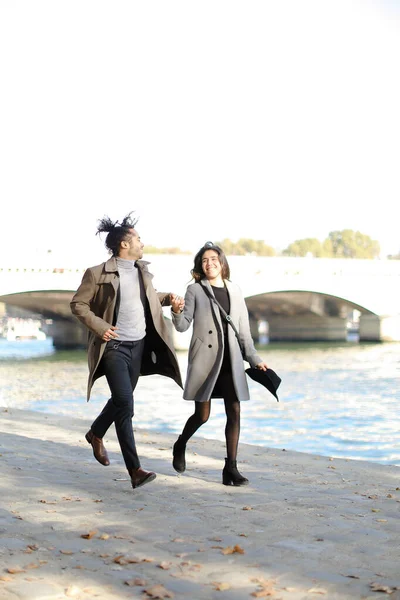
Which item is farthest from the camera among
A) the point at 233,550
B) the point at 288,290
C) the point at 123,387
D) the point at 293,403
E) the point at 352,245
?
the point at 352,245

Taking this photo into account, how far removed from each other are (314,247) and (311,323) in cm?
4143

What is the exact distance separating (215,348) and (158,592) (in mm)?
2463

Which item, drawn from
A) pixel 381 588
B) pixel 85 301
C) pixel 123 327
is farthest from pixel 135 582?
pixel 85 301

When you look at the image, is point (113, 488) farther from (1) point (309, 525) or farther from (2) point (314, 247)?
(2) point (314, 247)

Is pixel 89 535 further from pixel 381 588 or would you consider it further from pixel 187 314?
pixel 187 314

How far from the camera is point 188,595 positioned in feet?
11.7

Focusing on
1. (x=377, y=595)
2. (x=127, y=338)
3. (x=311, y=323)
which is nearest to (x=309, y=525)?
(x=377, y=595)

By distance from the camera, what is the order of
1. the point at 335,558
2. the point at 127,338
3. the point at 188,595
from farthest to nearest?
the point at 127,338, the point at 335,558, the point at 188,595

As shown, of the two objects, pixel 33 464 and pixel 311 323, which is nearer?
pixel 33 464

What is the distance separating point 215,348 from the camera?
5883mm

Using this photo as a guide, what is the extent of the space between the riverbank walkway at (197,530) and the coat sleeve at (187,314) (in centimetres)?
97

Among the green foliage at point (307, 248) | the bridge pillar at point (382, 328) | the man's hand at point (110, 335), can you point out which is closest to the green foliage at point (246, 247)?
the green foliage at point (307, 248)

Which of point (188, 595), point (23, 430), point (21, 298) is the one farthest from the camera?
point (21, 298)

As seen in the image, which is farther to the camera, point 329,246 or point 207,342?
point 329,246
